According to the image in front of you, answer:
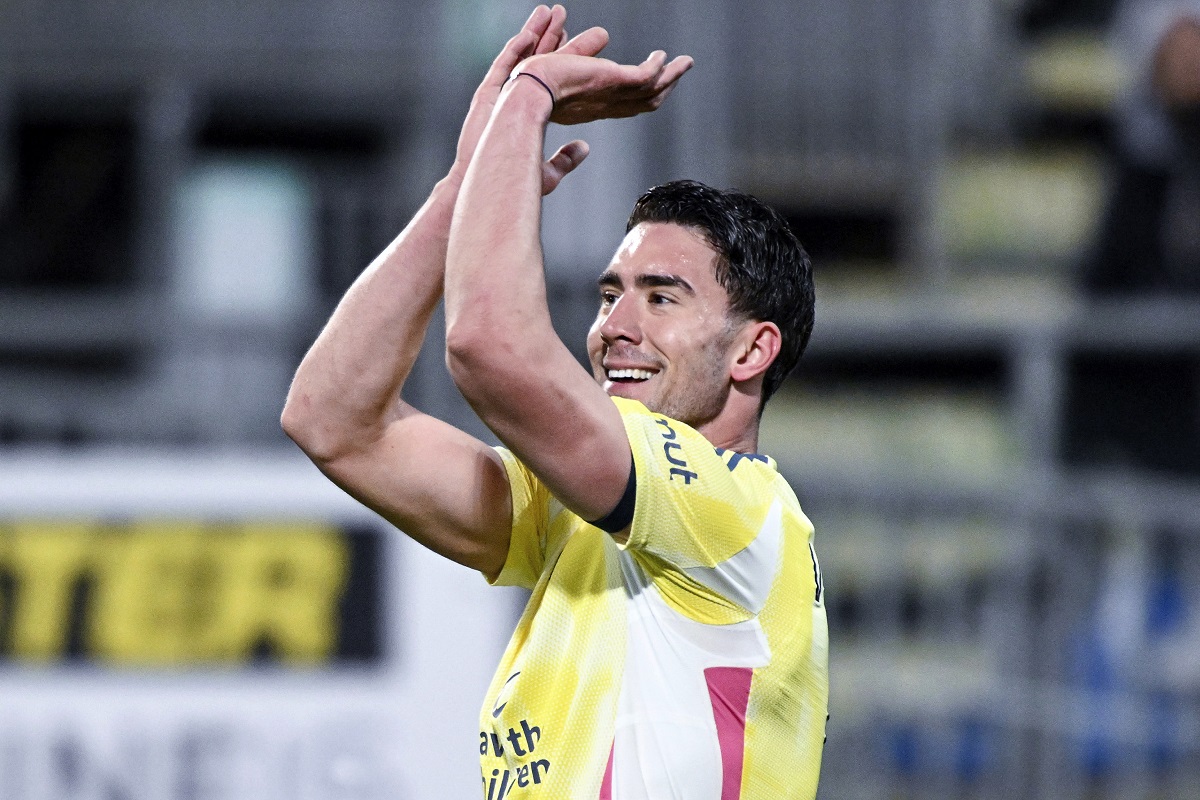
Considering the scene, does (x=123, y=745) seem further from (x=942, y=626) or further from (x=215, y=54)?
(x=215, y=54)

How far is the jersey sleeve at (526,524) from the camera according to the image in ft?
9.53

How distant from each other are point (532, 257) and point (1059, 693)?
15.3 ft

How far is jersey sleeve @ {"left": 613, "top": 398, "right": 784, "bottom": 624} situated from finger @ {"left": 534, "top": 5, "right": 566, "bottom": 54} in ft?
2.10

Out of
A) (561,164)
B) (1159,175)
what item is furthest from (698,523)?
(1159,175)

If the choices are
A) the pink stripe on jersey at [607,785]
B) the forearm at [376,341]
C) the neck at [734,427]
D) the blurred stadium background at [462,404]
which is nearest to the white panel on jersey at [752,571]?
the neck at [734,427]

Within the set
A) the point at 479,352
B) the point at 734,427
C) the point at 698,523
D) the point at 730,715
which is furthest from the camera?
the point at 734,427

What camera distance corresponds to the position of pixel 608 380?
2.88m

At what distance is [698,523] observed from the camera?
8.46ft

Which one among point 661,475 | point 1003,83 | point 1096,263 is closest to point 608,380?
point 661,475

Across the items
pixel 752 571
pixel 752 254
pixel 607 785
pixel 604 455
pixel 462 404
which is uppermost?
pixel 752 254

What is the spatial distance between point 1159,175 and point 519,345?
22.5 feet

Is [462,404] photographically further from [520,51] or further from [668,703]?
[668,703]

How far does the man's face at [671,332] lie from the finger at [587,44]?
1.14 feet

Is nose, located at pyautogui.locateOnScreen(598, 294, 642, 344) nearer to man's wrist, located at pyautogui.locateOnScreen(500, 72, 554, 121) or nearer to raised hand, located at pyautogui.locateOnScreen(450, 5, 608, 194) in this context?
raised hand, located at pyautogui.locateOnScreen(450, 5, 608, 194)
